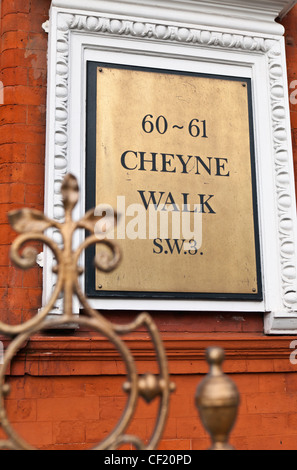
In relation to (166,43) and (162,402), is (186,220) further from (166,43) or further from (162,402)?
(162,402)

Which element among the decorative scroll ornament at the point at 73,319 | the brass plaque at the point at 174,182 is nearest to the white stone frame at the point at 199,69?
the brass plaque at the point at 174,182

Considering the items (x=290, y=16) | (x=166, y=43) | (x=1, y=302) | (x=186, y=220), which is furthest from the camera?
(x=290, y=16)

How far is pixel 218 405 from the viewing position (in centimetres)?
93

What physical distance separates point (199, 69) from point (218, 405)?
2544 mm

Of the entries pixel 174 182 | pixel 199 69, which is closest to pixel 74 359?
pixel 174 182

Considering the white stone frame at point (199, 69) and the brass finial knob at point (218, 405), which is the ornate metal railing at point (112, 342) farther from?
the white stone frame at point (199, 69)

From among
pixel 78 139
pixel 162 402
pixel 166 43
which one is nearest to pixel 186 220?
pixel 78 139

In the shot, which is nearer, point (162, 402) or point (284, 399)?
point (162, 402)

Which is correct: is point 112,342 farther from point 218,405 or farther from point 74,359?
point 74,359

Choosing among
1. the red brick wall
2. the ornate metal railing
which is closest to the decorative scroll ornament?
the ornate metal railing

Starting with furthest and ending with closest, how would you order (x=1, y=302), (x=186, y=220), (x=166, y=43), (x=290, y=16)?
(x=290, y=16), (x=166, y=43), (x=186, y=220), (x=1, y=302)

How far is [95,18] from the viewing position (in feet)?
9.82

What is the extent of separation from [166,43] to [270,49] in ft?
2.04

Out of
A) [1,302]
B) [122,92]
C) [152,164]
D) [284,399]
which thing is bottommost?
[284,399]
